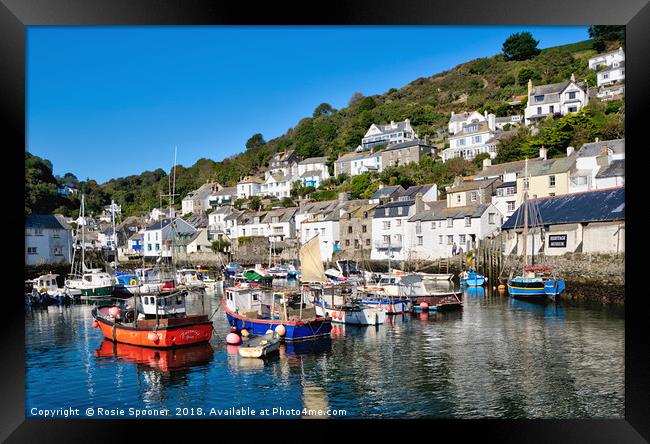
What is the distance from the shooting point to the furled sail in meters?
14.1

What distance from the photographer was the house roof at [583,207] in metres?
17.3

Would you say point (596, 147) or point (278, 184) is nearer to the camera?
point (596, 147)

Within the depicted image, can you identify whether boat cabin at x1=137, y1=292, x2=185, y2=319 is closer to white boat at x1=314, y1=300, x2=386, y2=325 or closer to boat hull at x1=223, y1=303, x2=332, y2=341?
boat hull at x1=223, y1=303, x2=332, y2=341

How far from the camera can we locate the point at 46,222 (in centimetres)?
2089

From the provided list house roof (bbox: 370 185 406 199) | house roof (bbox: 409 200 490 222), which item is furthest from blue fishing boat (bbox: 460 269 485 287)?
house roof (bbox: 370 185 406 199)

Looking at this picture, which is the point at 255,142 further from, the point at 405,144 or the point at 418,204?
the point at 405,144

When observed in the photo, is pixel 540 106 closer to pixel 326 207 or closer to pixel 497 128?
pixel 497 128

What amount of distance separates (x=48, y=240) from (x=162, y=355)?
13966mm

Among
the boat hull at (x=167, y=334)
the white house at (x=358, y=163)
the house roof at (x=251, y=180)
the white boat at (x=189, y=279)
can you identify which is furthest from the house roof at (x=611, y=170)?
the white boat at (x=189, y=279)

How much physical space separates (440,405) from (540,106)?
1039 inches

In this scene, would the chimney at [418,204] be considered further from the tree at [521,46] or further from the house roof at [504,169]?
the tree at [521,46]

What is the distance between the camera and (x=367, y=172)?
35.0 m

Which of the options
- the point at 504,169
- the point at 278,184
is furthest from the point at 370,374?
the point at 278,184
